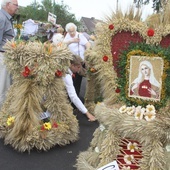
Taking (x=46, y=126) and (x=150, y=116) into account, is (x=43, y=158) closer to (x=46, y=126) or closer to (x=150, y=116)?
(x=46, y=126)

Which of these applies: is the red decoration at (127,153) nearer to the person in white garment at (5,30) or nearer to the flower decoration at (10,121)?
the flower decoration at (10,121)

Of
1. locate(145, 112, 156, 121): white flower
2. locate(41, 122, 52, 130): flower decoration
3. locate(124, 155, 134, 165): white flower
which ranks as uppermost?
locate(145, 112, 156, 121): white flower

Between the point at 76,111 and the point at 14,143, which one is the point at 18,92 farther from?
the point at 76,111

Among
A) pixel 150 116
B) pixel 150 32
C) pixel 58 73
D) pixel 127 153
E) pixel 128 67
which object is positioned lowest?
pixel 127 153

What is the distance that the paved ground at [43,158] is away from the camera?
279cm

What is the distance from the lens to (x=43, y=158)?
2938 millimetres

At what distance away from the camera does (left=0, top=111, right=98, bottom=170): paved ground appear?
9.14 feet

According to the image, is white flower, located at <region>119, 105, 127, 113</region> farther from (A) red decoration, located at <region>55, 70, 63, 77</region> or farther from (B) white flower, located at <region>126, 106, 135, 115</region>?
(A) red decoration, located at <region>55, 70, 63, 77</region>

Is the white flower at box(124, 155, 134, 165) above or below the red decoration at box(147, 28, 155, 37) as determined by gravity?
below

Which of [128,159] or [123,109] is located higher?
[123,109]

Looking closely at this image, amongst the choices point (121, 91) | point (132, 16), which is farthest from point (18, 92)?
point (132, 16)

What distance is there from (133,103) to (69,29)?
11.1 feet

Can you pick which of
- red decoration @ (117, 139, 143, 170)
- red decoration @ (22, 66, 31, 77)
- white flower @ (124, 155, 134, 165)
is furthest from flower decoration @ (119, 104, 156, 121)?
red decoration @ (22, 66, 31, 77)

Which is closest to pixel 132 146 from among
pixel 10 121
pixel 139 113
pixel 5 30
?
pixel 139 113
